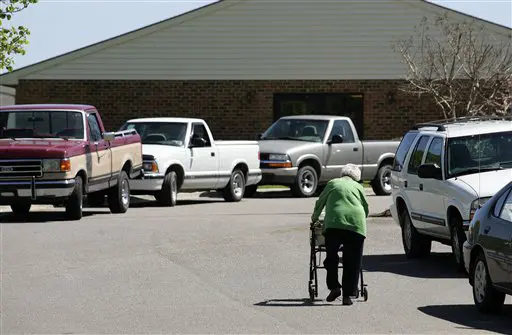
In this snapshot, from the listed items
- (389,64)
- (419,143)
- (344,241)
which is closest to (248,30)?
(389,64)

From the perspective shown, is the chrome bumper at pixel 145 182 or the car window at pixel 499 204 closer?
the car window at pixel 499 204

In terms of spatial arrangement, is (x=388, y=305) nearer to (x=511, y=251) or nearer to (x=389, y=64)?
(x=511, y=251)

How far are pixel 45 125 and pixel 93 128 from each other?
2.88 ft

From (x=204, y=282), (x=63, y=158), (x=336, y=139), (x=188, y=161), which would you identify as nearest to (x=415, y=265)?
(x=204, y=282)

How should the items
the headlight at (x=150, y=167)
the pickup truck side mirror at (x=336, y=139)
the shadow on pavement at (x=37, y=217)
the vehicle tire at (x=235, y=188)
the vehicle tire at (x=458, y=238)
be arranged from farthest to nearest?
the pickup truck side mirror at (x=336, y=139) → the vehicle tire at (x=235, y=188) → the headlight at (x=150, y=167) → the shadow on pavement at (x=37, y=217) → the vehicle tire at (x=458, y=238)

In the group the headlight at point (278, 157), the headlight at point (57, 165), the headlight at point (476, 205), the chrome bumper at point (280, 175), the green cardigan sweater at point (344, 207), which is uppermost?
the green cardigan sweater at point (344, 207)

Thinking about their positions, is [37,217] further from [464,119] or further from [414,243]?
[464,119]

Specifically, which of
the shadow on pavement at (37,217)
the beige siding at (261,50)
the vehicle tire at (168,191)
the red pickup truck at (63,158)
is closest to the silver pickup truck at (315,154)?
the vehicle tire at (168,191)

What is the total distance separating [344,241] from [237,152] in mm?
15815

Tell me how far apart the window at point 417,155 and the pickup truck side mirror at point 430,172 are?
101cm

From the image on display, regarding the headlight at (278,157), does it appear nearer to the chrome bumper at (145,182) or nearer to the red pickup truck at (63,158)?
the chrome bumper at (145,182)

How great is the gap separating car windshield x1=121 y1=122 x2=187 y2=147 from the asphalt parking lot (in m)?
4.27

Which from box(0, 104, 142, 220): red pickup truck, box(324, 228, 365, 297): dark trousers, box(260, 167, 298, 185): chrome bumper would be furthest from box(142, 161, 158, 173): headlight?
box(324, 228, 365, 297): dark trousers

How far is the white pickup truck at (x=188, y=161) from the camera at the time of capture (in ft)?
85.1
